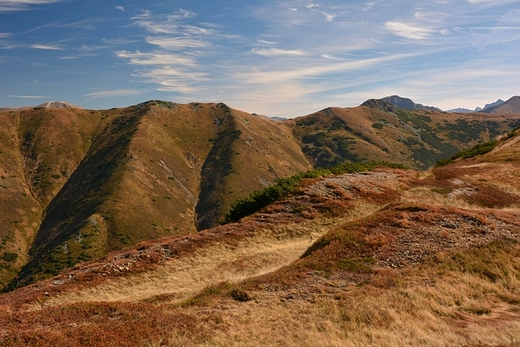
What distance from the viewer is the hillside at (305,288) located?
1333cm

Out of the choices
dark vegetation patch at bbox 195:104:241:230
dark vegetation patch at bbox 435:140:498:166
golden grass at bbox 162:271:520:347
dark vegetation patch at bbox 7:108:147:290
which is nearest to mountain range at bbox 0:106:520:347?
golden grass at bbox 162:271:520:347

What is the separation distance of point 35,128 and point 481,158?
20229cm

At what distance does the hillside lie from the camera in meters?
13.3

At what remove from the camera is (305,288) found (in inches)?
726

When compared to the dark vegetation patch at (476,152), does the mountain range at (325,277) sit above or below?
below

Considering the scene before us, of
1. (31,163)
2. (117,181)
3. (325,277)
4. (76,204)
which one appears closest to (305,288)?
(325,277)

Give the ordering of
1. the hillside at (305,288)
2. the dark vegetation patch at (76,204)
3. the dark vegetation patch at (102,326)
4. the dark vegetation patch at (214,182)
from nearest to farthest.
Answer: the dark vegetation patch at (102,326)
the hillside at (305,288)
the dark vegetation patch at (76,204)
the dark vegetation patch at (214,182)

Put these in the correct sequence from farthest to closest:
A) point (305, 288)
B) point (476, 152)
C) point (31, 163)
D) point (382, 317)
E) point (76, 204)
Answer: point (31, 163)
point (76, 204)
point (476, 152)
point (305, 288)
point (382, 317)

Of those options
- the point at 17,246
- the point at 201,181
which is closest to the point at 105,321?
the point at 17,246

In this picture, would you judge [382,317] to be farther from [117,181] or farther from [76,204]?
[76,204]

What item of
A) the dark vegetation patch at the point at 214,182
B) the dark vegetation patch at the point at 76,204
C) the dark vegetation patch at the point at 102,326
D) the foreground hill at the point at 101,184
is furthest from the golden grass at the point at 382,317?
the dark vegetation patch at the point at 214,182

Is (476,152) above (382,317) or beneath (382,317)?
above

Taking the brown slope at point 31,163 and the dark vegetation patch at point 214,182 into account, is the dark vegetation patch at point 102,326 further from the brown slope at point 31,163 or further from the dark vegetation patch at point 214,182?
the dark vegetation patch at point 214,182

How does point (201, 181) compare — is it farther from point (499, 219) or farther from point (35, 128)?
point (499, 219)
